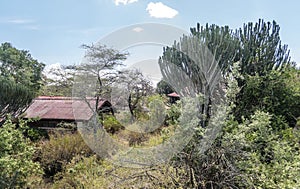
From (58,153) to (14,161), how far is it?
2.83 meters

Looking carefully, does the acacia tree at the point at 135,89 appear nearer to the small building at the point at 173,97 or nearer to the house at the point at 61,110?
the small building at the point at 173,97

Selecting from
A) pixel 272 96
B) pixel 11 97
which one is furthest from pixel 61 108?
pixel 272 96

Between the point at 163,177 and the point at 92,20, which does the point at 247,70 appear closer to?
the point at 163,177

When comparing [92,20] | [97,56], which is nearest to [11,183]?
[92,20]

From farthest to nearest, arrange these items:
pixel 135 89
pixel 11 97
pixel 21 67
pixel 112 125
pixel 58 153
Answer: pixel 21 67
pixel 112 125
pixel 135 89
pixel 11 97
pixel 58 153

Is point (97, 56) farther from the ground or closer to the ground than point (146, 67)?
farther from the ground

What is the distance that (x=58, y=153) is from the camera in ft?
25.3

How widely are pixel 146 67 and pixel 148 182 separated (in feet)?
11.1

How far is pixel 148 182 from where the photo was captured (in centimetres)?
490

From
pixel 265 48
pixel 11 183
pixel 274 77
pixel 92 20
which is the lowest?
pixel 11 183

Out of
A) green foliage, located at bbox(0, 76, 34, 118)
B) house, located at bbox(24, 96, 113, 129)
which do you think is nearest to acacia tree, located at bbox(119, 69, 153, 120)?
house, located at bbox(24, 96, 113, 129)

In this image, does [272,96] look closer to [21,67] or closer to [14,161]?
[14,161]

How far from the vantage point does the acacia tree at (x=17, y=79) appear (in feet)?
29.3

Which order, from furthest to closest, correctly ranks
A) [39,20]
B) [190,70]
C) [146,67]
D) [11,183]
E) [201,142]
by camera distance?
[39,20] → [146,67] → [190,70] → [11,183] → [201,142]
